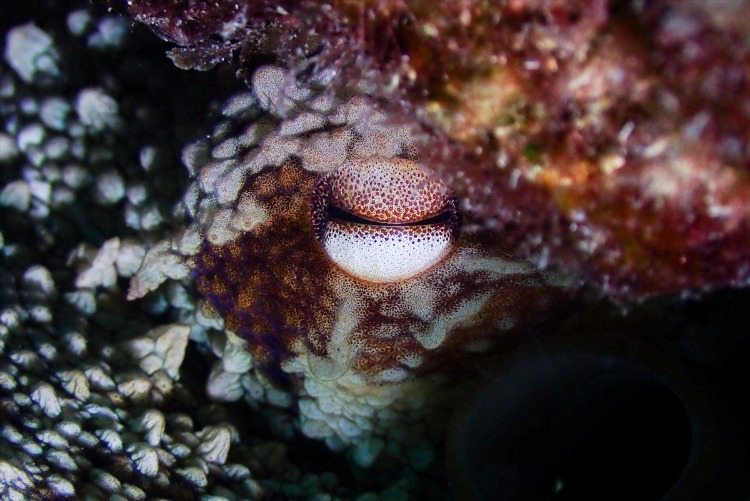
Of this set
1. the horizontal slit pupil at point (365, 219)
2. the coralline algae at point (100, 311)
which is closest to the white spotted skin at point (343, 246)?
the horizontal slit pupil at point (365, 219)

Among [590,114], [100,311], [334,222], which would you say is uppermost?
[334,222]

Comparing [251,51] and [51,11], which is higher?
[51,11]

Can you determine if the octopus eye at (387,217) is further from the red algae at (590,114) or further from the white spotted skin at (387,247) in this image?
the red algae at (590,114)

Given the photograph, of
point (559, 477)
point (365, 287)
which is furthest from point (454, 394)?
point (365, 287)

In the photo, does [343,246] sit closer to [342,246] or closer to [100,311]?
[342,246]

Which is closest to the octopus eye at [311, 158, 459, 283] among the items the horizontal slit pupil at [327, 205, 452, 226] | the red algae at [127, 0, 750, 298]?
the horizontal slit pupil at [327, 205, 452, 226]

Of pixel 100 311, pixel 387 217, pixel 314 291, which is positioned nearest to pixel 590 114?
pixel 387 217

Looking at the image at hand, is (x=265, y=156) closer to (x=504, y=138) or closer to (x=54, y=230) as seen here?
(x=504, y=138)
